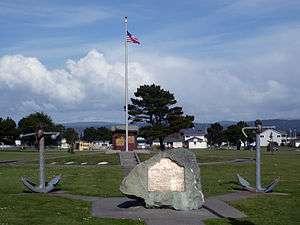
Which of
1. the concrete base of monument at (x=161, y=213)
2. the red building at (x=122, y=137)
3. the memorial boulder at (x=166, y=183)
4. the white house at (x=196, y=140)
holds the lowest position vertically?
the concrete base of monument at (x=161, y=213)

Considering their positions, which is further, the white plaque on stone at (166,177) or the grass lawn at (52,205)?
the white plaque on stone at (166,177)

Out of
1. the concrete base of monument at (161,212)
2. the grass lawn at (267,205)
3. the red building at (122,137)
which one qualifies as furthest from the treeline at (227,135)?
the concrete base of monument at (161,212)

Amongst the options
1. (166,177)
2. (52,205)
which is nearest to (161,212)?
(166,177)

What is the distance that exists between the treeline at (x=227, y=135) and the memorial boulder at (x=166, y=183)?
11109cm

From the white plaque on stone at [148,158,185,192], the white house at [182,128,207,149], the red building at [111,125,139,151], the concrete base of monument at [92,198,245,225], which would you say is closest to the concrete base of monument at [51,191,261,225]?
the concrete base of monument at [92,198,245,225]

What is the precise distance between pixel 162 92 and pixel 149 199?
67485 millimetres

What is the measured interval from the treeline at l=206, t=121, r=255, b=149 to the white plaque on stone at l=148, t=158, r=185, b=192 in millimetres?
111122

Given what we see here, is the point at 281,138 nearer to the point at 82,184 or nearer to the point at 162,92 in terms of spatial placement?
the point at 162,92

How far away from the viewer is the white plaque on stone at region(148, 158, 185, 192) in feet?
56.0

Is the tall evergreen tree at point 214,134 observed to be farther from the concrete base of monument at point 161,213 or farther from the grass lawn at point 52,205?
the concrete base of monument at point 161,213

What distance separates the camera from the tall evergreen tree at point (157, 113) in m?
81.8

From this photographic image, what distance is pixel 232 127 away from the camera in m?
139

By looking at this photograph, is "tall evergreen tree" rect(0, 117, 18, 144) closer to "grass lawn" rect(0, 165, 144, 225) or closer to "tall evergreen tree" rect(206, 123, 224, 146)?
"tall evergreen tree" rect(206, 123, 224, 146)

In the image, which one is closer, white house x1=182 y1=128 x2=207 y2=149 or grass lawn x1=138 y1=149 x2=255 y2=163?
grass lawn x1=138 y1=149 x2=255 y2=163
